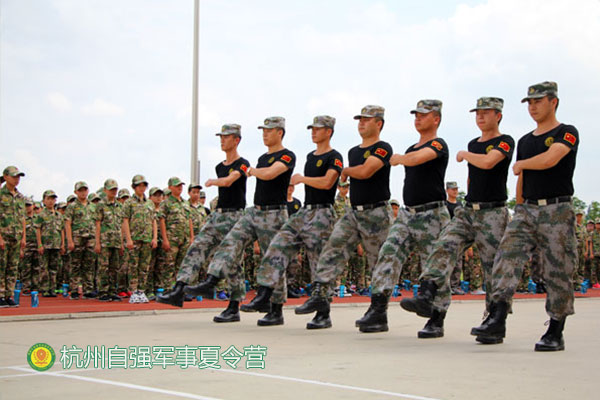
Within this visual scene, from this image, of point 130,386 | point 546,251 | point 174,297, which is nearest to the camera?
point 130,386

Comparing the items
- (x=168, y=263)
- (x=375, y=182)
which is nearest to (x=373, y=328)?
(x=375, y=182)

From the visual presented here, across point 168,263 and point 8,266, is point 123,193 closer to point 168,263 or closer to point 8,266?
point 168,263

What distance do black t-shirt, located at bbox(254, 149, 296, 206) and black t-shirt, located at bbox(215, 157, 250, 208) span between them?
310 mm

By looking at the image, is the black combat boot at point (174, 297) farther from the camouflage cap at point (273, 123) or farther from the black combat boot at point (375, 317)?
the camouflage cap at point (273, 123)

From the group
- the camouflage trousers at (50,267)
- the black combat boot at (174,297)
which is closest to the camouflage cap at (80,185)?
the camouflage trousers at (50,267)

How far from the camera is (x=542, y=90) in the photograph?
22.5 feet

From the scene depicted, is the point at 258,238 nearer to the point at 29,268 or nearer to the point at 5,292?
the point at 5,292

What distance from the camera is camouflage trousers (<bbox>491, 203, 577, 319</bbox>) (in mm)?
6523

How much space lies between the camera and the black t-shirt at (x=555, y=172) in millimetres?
6578

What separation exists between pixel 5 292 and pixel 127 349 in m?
5.86

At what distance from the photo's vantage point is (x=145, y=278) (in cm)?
1341

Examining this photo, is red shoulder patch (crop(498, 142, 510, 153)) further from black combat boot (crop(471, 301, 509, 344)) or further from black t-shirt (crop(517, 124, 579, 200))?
black combat boot (crop(471, 301, 509, 344))

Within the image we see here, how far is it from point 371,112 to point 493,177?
1.78 meters

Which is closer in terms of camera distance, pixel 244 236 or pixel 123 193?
pixel 244 236
